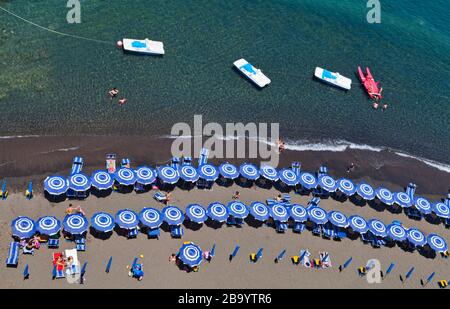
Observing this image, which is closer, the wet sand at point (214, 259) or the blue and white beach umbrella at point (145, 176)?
the wet sand at point (214, 259)

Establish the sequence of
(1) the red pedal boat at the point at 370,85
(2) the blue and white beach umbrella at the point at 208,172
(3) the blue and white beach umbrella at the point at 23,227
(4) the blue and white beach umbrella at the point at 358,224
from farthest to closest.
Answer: (1) the red pedal boat at the point at 370,85 → (2) the blue and white beach umbrella at the point at 208,172 → (4) the blue and white beach umbrella at the point at 358,224 → (3) the blue and white beach umbrella at the point at 23,227

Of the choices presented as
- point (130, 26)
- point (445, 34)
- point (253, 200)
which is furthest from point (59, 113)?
point (445, 34)

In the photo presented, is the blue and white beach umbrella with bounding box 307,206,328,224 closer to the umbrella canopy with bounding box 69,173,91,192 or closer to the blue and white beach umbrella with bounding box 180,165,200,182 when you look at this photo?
the blue and white beach umbrella with bounding box 180,165,200,182

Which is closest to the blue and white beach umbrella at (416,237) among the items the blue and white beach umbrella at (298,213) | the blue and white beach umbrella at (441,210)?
the blue and white beach umbrella at (441,210)

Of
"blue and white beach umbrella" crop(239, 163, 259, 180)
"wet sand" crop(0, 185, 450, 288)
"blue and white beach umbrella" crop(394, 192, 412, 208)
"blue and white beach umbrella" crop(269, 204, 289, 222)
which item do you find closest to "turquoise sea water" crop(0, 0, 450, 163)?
"blue and white beach umbrella" crop(239, 163, 259, 180)

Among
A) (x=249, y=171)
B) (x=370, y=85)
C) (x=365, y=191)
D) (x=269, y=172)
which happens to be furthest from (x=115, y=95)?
(x=370, y=85)

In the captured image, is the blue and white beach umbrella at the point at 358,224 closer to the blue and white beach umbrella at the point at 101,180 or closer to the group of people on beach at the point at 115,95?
the blue and white beach umbrella at the point at 101,180
